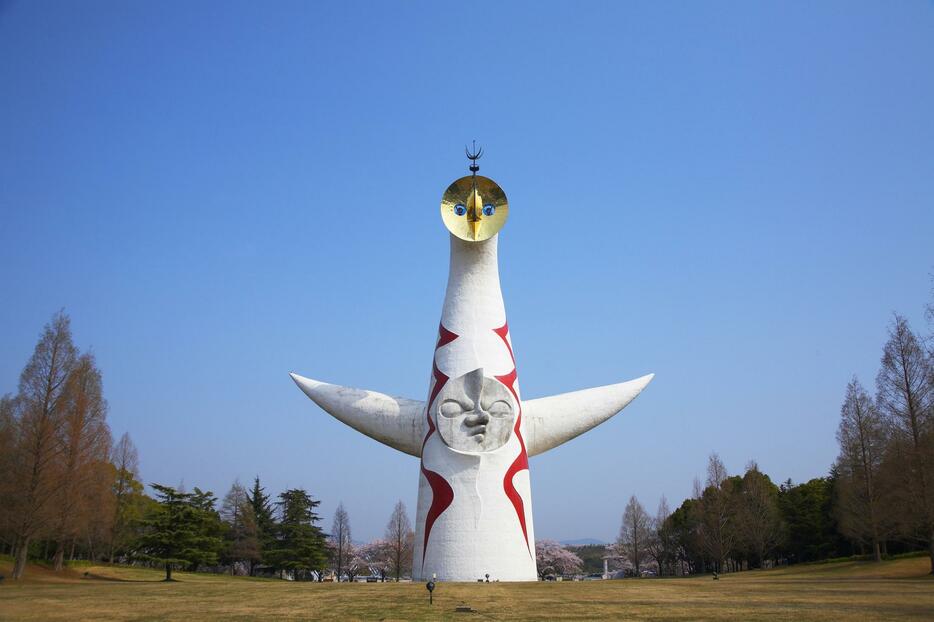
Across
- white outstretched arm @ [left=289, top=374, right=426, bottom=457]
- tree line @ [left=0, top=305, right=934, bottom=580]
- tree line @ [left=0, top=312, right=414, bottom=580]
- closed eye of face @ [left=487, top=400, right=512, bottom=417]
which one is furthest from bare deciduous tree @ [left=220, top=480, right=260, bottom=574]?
closed eye of face @ [left=487, top=400, right=512, bottom=417]

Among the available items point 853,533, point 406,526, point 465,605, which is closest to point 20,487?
point 465,605

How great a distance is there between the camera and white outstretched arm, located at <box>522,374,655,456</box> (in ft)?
76.7

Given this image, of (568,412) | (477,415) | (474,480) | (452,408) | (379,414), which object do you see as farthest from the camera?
(568,412)

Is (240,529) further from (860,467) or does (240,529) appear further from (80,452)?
(860,467)

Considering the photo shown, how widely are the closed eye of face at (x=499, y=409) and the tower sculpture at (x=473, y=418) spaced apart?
3cm

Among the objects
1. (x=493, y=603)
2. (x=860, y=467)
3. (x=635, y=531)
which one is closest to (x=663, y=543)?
(x=635, y=531)

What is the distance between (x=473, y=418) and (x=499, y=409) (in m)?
0.74

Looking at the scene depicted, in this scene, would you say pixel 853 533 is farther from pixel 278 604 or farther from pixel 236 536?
pixel 236 536

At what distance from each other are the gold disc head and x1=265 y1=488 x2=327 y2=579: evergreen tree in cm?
2285

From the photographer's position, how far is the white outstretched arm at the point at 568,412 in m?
23.4

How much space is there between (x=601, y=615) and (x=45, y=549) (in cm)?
3383

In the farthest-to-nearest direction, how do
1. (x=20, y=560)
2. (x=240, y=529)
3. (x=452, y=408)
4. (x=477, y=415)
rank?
(x=240, y=529), (x=20, y=560), (x=452, y=408), (x=477, y=415)

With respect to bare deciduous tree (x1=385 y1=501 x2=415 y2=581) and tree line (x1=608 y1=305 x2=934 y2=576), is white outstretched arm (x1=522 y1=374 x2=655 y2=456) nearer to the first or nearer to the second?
tree line (x1=608 y1=305 x2=934 y2=576)

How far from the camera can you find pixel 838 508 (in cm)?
3541
